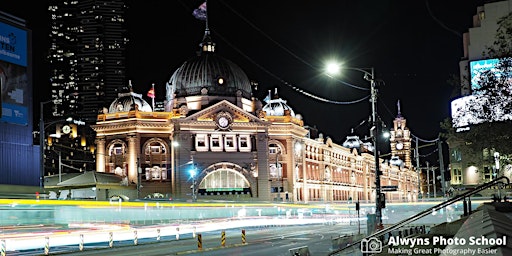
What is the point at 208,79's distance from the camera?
121375 millimetres

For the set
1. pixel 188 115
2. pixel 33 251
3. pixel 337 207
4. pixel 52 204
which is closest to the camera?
pixel 33 251

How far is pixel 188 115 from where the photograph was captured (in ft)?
375

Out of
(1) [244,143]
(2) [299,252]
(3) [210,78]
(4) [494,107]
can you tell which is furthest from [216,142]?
(2) [299,252]

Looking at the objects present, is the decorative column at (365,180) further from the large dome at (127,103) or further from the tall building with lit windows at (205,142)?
the large dome at (127,103)

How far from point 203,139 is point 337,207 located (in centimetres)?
3093

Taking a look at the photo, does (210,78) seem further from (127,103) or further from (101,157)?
(101,157)

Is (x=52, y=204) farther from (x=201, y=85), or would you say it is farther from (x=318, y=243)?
(x=201, y=85)

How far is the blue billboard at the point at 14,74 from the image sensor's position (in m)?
51.0

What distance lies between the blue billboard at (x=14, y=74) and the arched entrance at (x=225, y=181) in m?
60.4

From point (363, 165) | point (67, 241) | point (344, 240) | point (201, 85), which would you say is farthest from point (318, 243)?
point (363, 165)

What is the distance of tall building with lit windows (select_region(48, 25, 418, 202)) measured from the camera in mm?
111500

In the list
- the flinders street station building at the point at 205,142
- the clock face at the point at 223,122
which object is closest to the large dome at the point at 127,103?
the flinders street station building at the point at 205,142

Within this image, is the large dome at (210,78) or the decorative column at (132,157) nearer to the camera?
the decorative column at (132,157)

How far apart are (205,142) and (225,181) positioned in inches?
283
